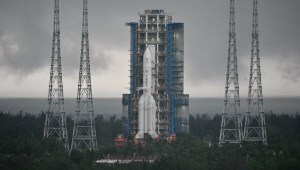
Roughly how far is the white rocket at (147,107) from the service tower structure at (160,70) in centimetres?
141

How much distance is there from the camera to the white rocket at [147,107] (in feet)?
299

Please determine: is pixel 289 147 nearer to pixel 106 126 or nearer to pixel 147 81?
pixel 147 81

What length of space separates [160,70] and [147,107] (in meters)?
4.81

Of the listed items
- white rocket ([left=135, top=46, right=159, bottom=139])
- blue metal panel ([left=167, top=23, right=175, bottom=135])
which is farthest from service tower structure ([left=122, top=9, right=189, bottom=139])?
white rocket ([left=135, top=46, right=159, bottom=139])

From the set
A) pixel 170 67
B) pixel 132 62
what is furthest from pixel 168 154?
pixel 132 62

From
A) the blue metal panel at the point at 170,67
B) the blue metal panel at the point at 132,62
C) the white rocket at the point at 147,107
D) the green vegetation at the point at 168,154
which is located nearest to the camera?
the green vegetation at the point at 168,154

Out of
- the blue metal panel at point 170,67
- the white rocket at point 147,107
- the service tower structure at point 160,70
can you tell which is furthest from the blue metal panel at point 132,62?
the blue metal panel at point 170,67

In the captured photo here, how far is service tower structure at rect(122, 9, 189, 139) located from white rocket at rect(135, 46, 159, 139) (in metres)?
1.41

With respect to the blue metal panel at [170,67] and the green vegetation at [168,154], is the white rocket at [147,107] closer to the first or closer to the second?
the blue metal panel at [170,67]

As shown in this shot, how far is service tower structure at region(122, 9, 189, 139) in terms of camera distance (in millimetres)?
93500

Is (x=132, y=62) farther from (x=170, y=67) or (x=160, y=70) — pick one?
(x=170, y=67)

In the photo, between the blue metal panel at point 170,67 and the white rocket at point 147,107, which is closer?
the white rocket at point 147,107

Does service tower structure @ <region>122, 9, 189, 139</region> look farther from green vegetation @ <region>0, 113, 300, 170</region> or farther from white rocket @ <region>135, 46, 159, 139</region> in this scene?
green vegetation @ <region>0, 113, 300, 170</region>

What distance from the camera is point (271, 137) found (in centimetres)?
9500
